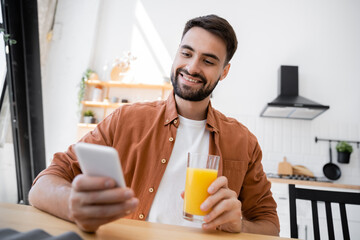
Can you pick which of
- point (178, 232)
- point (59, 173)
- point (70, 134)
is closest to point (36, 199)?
point (59, 173)

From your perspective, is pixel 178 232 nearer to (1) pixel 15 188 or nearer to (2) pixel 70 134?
(1) pixel 15 188

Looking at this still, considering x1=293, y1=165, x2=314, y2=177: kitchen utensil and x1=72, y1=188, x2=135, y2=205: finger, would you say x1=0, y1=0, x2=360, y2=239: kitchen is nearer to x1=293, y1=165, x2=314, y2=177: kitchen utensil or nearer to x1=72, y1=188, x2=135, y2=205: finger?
x1=293, y1=165, x2=314, y2=177: kitchen utensil

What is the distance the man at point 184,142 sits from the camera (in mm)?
1106

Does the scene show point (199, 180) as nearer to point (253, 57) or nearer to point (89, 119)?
point (89, 119)

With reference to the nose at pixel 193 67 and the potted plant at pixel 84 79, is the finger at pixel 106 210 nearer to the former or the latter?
the nose at pixel 193 67

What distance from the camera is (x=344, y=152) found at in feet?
12.0

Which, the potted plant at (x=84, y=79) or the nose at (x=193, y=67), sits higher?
the potted plant at (x=84, y=79)

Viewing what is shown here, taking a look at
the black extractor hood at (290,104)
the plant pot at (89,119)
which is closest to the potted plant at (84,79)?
the plant pot at (89,119)

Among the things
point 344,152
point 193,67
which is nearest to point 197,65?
point 193,67

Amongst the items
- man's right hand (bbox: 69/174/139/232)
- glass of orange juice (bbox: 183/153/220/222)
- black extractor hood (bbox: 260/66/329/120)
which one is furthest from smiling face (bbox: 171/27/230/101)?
black extractor hood (bbox: 260/66/329/120)

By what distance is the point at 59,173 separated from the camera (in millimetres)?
921

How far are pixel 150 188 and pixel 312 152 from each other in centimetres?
338

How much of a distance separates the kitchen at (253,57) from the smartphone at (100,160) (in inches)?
144

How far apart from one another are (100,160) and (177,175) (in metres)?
0.73
